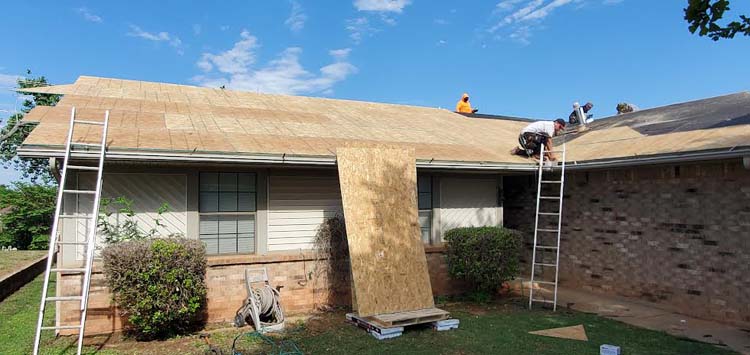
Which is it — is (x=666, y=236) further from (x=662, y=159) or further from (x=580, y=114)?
(x=580, y=114)

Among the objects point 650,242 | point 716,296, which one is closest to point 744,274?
point 716,296

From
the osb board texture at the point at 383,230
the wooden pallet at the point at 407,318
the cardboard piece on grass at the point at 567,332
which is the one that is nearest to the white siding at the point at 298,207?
the osb board texture at the point at 383,230

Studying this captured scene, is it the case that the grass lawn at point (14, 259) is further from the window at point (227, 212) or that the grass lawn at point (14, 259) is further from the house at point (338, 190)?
the window at point (227, 212)

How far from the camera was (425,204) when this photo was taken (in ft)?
32.6

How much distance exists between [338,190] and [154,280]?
357 cm

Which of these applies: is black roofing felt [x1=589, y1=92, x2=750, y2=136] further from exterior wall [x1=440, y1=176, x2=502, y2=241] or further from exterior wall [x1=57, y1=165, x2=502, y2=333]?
exterior wall [x1=57, y1=165, x2=502, y2=333]

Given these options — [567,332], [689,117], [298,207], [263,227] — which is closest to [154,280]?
[263,227]

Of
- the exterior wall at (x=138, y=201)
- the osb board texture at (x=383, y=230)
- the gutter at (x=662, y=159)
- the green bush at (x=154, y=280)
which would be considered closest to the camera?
the green bush at (x=154, y=280)

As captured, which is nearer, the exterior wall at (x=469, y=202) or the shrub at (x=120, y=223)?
the shrub at (x=120, y=223)

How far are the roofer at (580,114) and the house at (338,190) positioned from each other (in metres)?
1.98

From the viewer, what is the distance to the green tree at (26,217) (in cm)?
1725

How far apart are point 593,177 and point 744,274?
10.1 feet

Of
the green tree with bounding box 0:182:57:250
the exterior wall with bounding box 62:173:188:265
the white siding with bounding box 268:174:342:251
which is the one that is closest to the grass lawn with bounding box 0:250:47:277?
the green tree with bounding box 0:182:57:250

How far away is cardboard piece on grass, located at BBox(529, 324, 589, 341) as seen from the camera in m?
7.07
